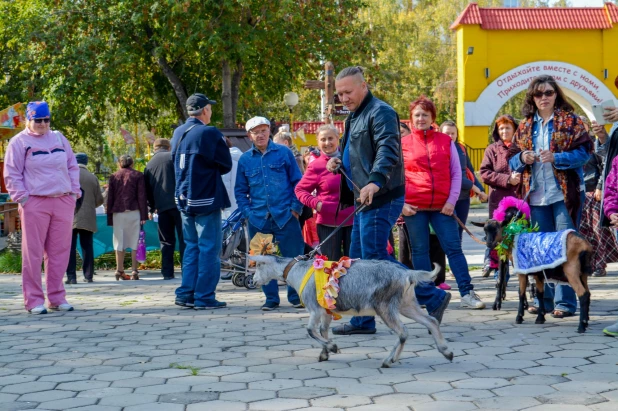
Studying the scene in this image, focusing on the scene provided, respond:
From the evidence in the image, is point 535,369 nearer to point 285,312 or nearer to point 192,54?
point 285,312

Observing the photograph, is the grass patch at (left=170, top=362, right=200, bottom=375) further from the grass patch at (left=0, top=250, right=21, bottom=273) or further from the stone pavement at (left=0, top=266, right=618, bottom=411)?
the grass patch at (left=0, top=250, right=21, bottom=273)

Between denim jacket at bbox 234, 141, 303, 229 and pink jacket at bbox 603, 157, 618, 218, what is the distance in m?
3.12

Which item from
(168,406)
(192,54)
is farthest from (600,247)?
(192,54)

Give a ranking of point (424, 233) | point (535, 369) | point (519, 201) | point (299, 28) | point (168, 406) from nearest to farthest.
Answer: point (168, 406)
point (535, 369)
point (519, 201)
point (424, 233)
point (299, 28)

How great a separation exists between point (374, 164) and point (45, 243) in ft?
13.5

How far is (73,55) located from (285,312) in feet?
63.7

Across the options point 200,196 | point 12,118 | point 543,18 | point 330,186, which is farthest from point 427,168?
point 543,18

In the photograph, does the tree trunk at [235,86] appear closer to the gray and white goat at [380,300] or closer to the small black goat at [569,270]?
the small black goat at [569,270]

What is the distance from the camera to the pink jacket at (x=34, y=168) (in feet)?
27.9

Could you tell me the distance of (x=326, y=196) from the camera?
849 centimetres

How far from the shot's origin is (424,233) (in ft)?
26.6

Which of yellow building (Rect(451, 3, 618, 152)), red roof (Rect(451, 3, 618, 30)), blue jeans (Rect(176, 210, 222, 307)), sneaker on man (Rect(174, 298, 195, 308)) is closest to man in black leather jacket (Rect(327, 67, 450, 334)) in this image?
blue jeans (Rect(176, 210, 222, 307))

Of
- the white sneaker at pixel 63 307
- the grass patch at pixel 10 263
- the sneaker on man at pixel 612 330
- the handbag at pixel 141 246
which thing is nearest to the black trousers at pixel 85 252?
the handbag at pixel 141 246

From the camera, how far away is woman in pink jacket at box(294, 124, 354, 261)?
838 centimetres
